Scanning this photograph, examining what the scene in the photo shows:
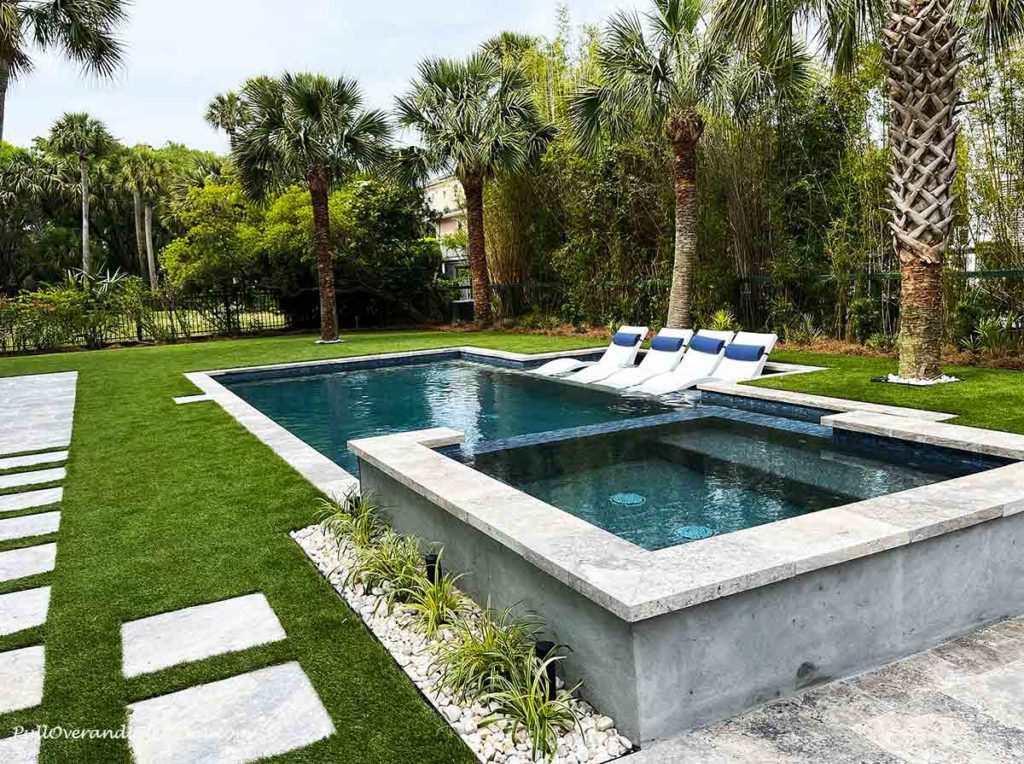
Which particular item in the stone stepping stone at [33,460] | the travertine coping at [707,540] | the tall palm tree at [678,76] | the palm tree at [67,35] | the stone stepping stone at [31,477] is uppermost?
the palm tree at [67,35]

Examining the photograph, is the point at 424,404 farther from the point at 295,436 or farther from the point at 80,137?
the point at 80,137

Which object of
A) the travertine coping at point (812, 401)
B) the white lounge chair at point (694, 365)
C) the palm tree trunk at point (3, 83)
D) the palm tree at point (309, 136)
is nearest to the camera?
the travertine coping at point (812, 401)

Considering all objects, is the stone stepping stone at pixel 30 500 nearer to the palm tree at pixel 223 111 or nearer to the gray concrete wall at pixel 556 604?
the gray concrete wall at pixel 556 604

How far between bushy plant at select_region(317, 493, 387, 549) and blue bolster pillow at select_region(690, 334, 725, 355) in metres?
5.74

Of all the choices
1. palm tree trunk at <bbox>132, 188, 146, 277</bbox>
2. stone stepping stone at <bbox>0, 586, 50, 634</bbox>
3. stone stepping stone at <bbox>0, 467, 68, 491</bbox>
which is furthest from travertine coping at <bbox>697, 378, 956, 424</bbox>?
palm tree trunk at <bbox>132, 188, 146, 277</bbox>

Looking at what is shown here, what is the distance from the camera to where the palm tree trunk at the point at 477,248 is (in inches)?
667

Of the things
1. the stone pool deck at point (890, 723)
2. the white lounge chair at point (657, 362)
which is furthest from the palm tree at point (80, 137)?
the stone pool deck at point (890, 723)

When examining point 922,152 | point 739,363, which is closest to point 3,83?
point 739,363

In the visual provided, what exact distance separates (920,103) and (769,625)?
266 inches

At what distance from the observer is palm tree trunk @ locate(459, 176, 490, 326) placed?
16.9 m

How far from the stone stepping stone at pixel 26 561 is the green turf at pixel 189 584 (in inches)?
2.4

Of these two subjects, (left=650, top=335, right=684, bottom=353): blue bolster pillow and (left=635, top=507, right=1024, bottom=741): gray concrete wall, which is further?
(left=650, top=335, right=684, bottom=353): blue bolster pillow

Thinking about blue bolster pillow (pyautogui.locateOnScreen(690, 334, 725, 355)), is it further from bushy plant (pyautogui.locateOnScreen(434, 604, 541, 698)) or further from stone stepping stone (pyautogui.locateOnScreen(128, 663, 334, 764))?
stone stepping stone (pyautogui.locateOnScreen(128, 663, 334, 764))

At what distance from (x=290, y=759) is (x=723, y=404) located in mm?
6414
